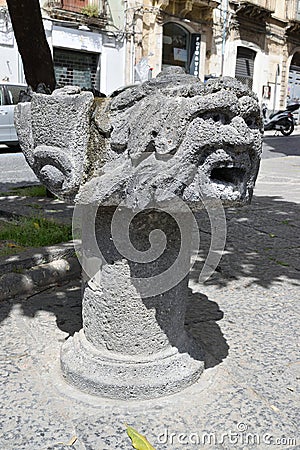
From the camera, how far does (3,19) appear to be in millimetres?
15875

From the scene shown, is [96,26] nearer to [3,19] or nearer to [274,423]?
[3,19]

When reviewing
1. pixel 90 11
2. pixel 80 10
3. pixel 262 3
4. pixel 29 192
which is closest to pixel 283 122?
pixel 90 11

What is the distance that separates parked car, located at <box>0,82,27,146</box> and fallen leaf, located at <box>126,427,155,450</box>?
428 inches

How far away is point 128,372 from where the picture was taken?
7.34ft

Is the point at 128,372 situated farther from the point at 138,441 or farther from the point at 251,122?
the point at 251,122

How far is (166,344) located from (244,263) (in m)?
1.91

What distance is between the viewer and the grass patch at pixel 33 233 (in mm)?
4008

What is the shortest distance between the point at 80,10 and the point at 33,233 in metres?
15.8

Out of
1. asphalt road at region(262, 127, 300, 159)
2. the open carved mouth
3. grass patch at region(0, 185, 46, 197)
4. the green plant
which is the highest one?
the green plant

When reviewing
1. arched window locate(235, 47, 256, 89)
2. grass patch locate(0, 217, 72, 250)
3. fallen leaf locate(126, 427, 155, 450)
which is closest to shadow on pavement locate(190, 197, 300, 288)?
grass patch locate(0, 217, 72, 250)

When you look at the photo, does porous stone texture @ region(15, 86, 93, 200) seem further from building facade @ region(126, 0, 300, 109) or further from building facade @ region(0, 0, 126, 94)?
building facade @ region(126, 0, 300, 109)

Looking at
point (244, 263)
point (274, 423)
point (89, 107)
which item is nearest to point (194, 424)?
point (274, 423)

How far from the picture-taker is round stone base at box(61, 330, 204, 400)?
86.8 inches

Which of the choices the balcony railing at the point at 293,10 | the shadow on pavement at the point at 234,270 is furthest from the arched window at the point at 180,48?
the shadow on pavement at the point at 234,270
